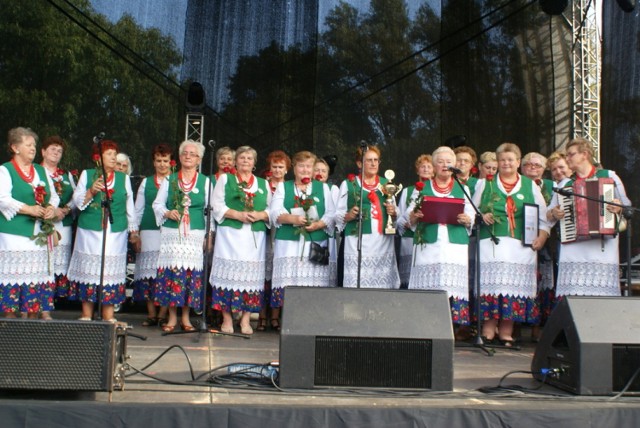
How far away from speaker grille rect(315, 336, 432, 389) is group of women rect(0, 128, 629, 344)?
2.44 m

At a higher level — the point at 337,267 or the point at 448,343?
the point at 337,267

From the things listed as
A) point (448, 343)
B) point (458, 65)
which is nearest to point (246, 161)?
point (448, 343)

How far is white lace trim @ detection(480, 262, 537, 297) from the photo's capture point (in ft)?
18.7

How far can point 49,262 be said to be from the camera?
5.57 metres

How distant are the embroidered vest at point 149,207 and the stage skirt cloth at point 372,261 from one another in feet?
5.74

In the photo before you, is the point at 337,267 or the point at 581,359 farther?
the point at 337,267

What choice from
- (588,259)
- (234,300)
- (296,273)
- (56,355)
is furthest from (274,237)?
(56,355)

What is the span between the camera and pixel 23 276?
5418mm

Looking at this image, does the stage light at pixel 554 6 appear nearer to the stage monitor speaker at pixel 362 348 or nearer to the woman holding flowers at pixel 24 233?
the woman holding flowers at pixel 24 233

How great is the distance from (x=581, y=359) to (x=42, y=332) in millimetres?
2300

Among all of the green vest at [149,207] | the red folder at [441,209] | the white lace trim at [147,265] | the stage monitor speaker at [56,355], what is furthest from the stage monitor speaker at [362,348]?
the green vest at [149,207]

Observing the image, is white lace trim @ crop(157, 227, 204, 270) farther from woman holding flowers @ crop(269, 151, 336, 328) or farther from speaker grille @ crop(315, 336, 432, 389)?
speaker grille @ crop(315, 336, 432, 389)

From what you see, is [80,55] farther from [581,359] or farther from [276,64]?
[581,359]

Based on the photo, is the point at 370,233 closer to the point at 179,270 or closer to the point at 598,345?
the point at 179,270
